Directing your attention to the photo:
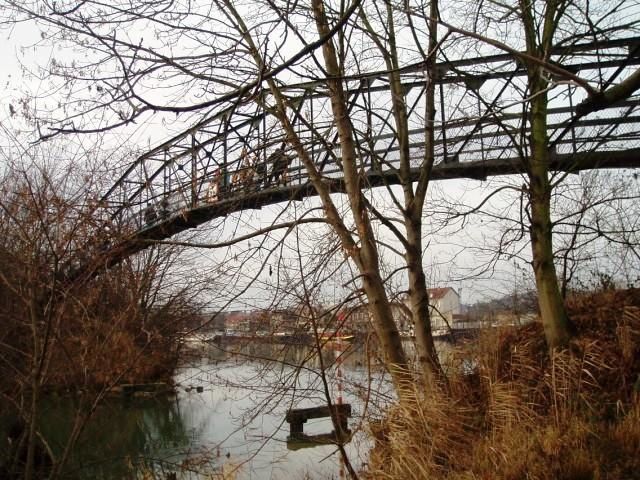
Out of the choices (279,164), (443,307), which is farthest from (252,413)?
(443,307)

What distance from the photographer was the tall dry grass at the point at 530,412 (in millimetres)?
5484

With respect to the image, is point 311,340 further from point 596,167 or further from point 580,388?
point 596,167

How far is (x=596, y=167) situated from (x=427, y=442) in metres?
6.26

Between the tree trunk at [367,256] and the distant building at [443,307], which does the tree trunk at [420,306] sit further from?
the distant building at [443,307]

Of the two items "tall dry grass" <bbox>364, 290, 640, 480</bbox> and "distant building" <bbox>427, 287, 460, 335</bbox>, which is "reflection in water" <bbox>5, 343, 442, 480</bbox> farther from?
"distant building" <bbox>427, 287, 460, 335</bbox>

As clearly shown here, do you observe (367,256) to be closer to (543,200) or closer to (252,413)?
(252,413)

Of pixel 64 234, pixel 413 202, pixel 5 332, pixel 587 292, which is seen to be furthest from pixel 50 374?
pixel 587 292

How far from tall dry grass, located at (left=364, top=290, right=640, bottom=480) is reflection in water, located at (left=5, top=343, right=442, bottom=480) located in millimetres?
849

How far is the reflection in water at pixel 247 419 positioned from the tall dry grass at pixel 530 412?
0.85 meters

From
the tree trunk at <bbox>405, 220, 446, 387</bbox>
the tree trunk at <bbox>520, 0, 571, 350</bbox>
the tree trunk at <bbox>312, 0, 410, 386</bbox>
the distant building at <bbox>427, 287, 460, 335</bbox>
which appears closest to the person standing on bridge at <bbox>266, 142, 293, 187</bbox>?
the tree trunk at <bbox>312, 0, 410, 386</bbox>

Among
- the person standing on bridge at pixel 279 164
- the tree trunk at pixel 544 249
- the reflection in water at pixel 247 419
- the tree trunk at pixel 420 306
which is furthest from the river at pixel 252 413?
the tree trunk at pixel 544 249

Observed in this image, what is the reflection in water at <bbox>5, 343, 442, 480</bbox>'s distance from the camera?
7047 millimetres

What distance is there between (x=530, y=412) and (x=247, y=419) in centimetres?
330

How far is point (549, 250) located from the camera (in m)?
8.62
